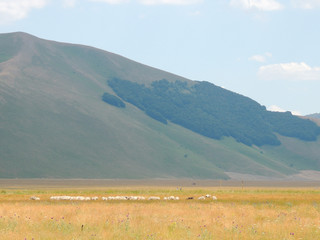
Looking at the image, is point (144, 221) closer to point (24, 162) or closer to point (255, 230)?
point (255, 230)

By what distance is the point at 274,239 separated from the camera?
24703 millimetres

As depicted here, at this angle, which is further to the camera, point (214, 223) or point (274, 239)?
point (214, 223)

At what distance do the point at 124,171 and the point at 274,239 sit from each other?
17517 centimetres

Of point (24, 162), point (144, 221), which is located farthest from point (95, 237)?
point (24, 162)

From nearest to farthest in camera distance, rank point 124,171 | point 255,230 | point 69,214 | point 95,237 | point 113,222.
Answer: point 95,237 < point 255,230 < point 113,222 < point 69,214 < point 124,171

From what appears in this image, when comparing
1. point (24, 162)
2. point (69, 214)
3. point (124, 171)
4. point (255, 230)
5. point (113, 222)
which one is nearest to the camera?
point (255, 230)

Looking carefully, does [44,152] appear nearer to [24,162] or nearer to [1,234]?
[24,162]

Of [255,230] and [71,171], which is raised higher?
[255,230]

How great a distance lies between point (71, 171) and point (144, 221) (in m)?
160

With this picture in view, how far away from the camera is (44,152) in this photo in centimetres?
19388

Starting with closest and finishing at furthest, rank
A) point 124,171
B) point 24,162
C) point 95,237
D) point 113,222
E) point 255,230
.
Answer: point 95,237 < point 255,230 < point 113,222 < point 24,162 < point 124,171

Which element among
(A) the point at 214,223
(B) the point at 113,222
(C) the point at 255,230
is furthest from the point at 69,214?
(C) the point at 255,230

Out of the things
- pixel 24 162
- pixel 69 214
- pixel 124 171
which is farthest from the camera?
pixel 124 171

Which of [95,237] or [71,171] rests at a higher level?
[95,237]
